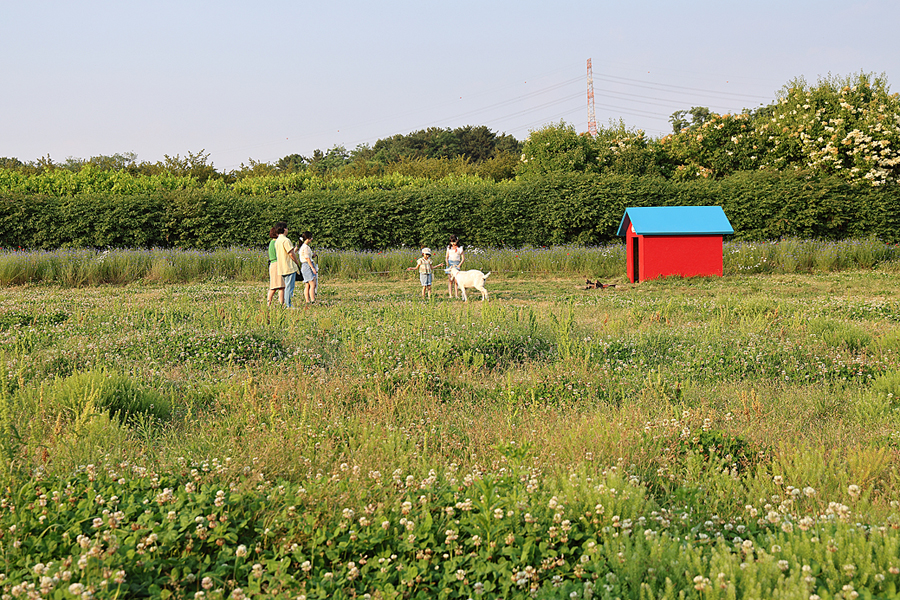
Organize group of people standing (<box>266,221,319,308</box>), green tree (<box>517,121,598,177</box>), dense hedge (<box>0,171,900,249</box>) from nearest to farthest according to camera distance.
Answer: group of people standing (<box>266,221,319,308</box>)
dense hedge (<box>0,171,900,249</box>)
green tree (<box>517,121,598,177</box>)

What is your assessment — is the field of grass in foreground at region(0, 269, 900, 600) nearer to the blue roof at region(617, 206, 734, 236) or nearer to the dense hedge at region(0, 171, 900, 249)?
the blue roof at region(617, 206, 734, 236)

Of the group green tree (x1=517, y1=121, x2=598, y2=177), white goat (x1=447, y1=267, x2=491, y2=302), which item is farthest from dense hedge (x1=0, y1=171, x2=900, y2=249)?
white goat (x1=447, y1=267, x2=491, y2=302)

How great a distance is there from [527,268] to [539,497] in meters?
16.0

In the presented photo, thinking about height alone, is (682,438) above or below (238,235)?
below

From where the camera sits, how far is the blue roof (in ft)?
52.4

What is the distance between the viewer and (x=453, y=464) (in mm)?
3570

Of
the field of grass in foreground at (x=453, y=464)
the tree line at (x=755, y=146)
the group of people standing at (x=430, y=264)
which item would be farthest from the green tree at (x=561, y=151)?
the field of grass in foreground at (x=453, y=464)

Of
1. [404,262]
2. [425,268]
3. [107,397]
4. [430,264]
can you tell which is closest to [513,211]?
[404,262]

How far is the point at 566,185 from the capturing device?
22688 mm

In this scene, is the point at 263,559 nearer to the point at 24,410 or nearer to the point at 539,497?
the point at 539,497

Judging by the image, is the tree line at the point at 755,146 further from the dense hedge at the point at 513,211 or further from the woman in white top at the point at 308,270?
the woman in white top at the point at 308,270

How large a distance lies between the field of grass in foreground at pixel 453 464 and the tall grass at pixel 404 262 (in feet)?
33.7

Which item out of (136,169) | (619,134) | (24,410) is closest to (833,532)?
(24,410)

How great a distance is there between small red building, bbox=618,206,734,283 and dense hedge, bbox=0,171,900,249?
623 cm
